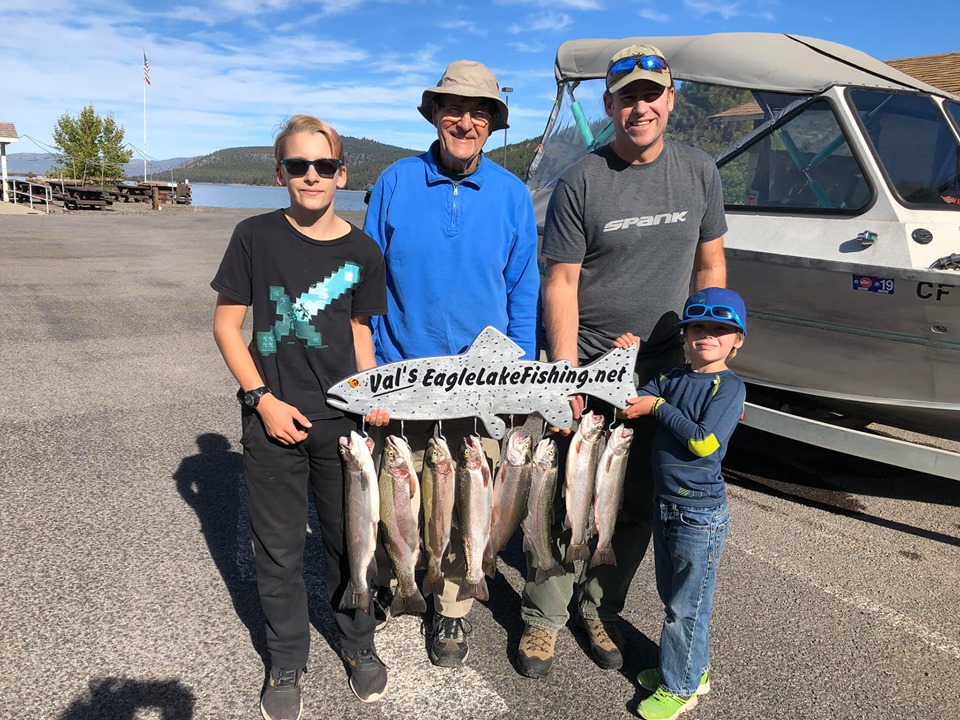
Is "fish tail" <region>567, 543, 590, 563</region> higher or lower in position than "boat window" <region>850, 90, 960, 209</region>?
lower

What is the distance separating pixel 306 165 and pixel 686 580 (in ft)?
6.70

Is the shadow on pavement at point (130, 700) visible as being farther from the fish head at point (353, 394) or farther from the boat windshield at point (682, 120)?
the boat windshield at point (682, 120)

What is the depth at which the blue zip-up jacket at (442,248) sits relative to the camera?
2756 millimetres

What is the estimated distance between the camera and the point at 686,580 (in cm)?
269

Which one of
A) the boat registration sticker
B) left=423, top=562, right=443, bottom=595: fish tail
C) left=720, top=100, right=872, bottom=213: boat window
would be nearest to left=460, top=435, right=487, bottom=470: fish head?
left=423, top=562, right=443, bottom=595: fish tail

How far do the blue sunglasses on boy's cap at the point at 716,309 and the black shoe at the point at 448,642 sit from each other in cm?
163

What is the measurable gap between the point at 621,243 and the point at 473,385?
0.83 meters

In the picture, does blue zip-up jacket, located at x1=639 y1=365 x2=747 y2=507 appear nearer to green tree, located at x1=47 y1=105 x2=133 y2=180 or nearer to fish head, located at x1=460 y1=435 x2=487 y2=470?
fish head, located at x1=460 y1=435 x2=487 y2=470

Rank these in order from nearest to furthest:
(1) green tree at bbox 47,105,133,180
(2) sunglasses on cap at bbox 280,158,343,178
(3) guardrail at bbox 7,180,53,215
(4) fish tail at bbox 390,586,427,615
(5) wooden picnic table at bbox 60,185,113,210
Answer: (2) sunglasses on cap at bbox 280,158,343,178, (4) fish tail at bbox 390,586,427,615, (5) wooden picnic table at bbox 60,185,113,210, (3) guardrail at bbox 7,180,53,215, (1) green tree at bbox 47,105,133,180

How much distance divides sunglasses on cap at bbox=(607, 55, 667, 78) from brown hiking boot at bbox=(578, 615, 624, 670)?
2.32 meters

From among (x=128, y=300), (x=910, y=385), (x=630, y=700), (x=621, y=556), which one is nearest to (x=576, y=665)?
(x=630, y=700)

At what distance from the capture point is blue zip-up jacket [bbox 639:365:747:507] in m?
2.56

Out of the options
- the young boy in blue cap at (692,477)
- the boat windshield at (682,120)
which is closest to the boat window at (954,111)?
the boat windshield at (682,120)

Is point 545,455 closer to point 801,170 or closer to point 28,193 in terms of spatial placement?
point 801,170
